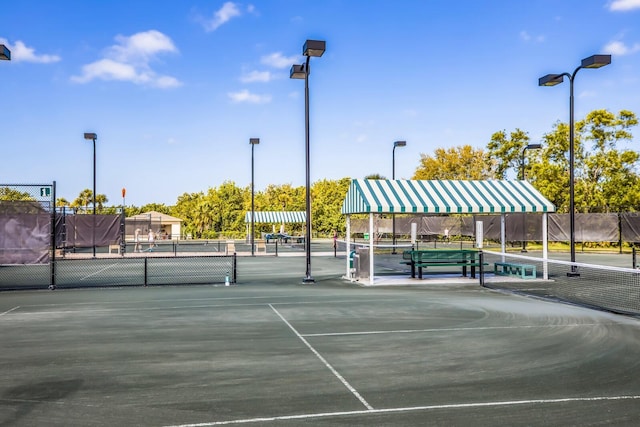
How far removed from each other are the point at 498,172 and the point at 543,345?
54139 mm

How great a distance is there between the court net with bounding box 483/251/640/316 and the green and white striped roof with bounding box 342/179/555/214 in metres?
1.91

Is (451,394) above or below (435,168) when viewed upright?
below

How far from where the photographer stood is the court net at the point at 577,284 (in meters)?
14.0

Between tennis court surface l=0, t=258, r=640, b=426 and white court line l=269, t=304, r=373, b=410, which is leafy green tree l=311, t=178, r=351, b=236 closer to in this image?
tennis court surface l=0, t=258, r=640, b=426

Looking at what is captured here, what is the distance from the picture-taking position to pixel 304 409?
6.08 meters

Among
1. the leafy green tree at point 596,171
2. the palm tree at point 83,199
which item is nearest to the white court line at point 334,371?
the leafy green tree at point 596,171

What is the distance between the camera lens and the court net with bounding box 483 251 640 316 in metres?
14.0

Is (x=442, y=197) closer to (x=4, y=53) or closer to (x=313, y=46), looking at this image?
(x=313, y=46)

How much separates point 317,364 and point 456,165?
72.3 m

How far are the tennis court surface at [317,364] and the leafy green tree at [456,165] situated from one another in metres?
64.6

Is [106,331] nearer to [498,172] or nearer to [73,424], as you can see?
[73,424]

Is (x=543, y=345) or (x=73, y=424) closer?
(x=73, y=424)

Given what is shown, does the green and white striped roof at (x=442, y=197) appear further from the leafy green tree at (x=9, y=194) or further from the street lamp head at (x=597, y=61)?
the leafy green tree at (x=9, y=194)

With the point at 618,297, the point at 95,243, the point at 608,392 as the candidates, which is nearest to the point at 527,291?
the point at 618,297
